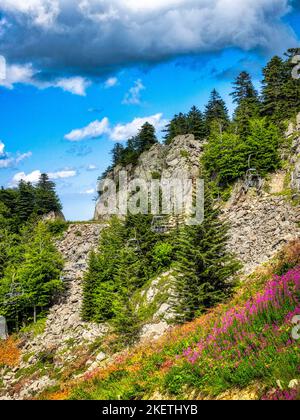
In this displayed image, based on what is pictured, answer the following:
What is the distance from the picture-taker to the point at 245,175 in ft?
170

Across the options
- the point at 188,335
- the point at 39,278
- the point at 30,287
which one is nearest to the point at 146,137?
the point at 39,278

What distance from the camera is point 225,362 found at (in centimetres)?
1022

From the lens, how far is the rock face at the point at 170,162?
65.4m

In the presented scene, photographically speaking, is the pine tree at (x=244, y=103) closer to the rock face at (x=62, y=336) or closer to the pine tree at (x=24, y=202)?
the rock face at (x=62, y=336)

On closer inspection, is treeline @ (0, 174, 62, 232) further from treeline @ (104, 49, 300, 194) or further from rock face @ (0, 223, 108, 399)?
rock face @ (0, 223, 108, 399)

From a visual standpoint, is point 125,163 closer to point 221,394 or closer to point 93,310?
point 93,310

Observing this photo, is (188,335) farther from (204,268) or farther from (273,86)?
(273,86)

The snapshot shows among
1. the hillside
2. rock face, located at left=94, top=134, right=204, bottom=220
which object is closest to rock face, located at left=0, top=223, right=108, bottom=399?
the hillside

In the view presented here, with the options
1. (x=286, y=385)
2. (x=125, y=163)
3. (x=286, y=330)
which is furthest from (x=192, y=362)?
(x=125, y=163)

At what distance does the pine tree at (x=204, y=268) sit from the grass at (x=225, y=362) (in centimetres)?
554

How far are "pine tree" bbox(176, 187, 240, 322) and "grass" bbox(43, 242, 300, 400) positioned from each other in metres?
5.54
